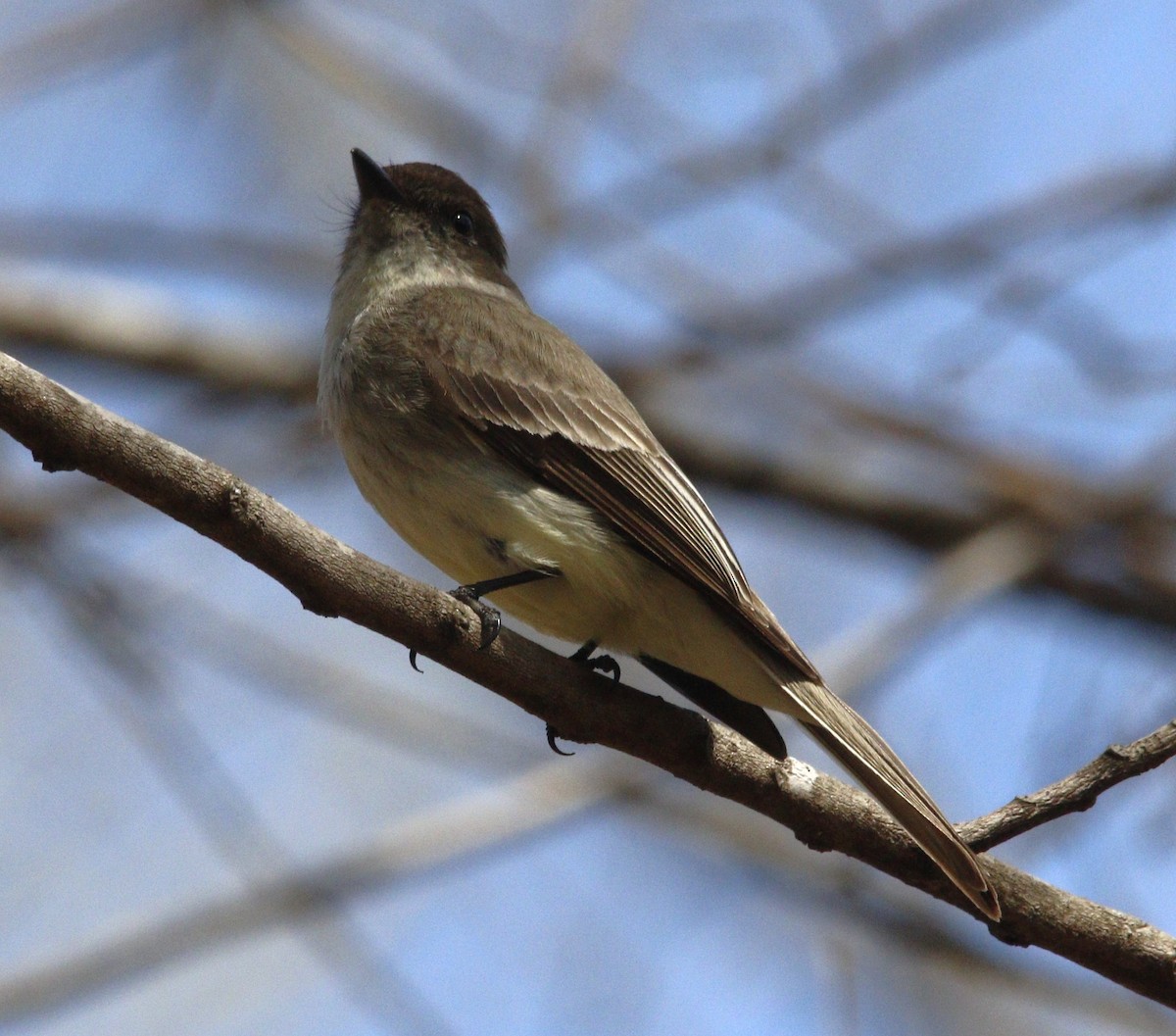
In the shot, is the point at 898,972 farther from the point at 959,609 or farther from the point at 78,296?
the point at 78,296

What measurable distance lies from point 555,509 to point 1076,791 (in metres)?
1.59

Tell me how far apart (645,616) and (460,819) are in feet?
5.42

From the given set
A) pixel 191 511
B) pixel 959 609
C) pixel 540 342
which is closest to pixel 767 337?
pixel 959 609

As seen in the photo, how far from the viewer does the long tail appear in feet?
10.4

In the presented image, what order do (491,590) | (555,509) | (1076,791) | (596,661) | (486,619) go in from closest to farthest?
1. (1076,791)
2. (486,619)
3. (491,590)
4. (555,509)
5. (596,661)

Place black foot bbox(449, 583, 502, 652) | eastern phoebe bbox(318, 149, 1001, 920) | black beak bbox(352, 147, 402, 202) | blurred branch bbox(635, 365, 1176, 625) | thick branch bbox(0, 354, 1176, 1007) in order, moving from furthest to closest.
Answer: blurred branch bbox(635, 365, 1176, 625) → black beak bbox(352, 147, 402, 202) → eastern phoebe bbox(318, 149, 1001, 920) → black foot bbox(449, 583, 502, 652) → thick branch bbox(0, 354, 1176, 1007)

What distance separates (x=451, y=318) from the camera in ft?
15.3

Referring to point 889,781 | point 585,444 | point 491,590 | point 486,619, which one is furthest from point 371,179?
point 889,781

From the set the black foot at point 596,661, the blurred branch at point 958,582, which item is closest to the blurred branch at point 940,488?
the blurred branch at point 958,582

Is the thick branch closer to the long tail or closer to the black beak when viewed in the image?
the long tail

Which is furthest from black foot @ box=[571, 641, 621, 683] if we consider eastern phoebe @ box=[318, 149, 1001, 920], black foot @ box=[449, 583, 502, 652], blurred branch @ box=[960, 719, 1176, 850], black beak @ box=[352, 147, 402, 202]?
black beak @ box=[352, 147, 402, 202]

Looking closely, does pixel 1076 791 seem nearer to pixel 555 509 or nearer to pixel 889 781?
pixel 889 781

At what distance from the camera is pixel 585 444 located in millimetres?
4359

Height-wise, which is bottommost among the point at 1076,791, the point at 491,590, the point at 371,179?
the point at 1076,791
